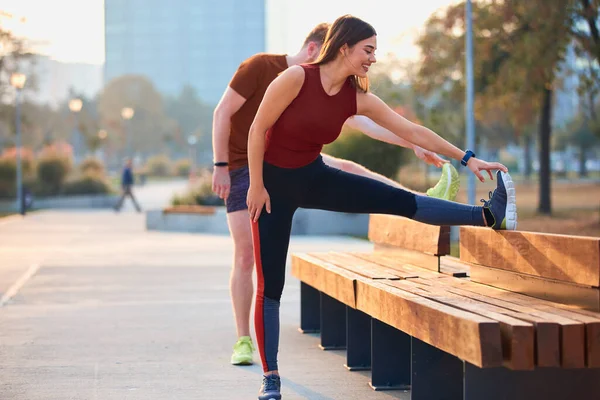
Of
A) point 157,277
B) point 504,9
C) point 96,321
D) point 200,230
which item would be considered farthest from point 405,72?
point 96,321

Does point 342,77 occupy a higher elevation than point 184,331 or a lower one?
higher

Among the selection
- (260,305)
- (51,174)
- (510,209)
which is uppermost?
(51,174)

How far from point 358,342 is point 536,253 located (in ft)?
6.59

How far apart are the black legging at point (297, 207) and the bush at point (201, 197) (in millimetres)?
20472

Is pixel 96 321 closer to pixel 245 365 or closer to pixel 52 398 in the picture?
pixel 245 365

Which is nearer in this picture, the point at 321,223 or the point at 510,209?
the point at 510,209

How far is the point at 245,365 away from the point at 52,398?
1.34m

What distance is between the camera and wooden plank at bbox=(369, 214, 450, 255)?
594 centimetres

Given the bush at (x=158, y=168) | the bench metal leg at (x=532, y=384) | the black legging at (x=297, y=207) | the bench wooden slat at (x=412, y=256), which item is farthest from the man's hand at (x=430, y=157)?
the bush at (x=158, y=168)

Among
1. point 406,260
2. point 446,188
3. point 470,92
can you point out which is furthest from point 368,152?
point 446,188

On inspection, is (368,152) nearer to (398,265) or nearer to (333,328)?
(333,328)

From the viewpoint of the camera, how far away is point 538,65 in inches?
941

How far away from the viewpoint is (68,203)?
40.0m

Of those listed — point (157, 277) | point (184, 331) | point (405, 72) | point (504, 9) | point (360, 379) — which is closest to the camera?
point (360, 379)
